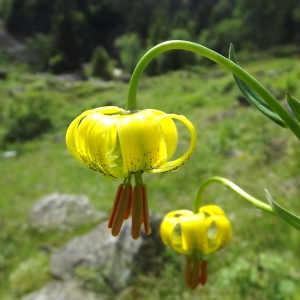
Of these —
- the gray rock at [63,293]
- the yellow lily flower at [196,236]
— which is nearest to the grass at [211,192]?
the gray rock at [63,293]

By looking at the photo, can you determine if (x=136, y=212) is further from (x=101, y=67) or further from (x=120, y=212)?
(x=101, y=67)

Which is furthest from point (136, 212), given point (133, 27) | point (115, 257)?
point (133, 27)

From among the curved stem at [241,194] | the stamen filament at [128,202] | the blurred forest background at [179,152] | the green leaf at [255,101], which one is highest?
the green leaf at [255,101]

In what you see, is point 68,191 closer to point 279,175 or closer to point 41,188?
point 41,188

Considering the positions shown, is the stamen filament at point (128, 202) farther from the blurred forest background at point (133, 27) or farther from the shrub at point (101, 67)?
the shrub at point (101, 67)

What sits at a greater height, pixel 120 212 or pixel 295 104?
pixel 295 104

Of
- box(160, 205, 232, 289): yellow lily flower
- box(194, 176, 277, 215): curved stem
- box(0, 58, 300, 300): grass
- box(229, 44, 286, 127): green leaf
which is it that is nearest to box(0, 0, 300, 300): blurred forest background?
box(0, 58, 300, 300): grass

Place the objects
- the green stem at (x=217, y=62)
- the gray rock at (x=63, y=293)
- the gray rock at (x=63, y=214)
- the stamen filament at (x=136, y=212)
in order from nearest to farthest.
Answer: the green stem at (x=217, y=62) → the stamen filament at (x=136, y=212) → the gray rock at (x=63, y=293) → the gray rock at (x=63, y=214)

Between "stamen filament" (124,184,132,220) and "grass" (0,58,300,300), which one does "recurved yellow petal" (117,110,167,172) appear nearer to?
"stamen filament" (124,184,132,220)
